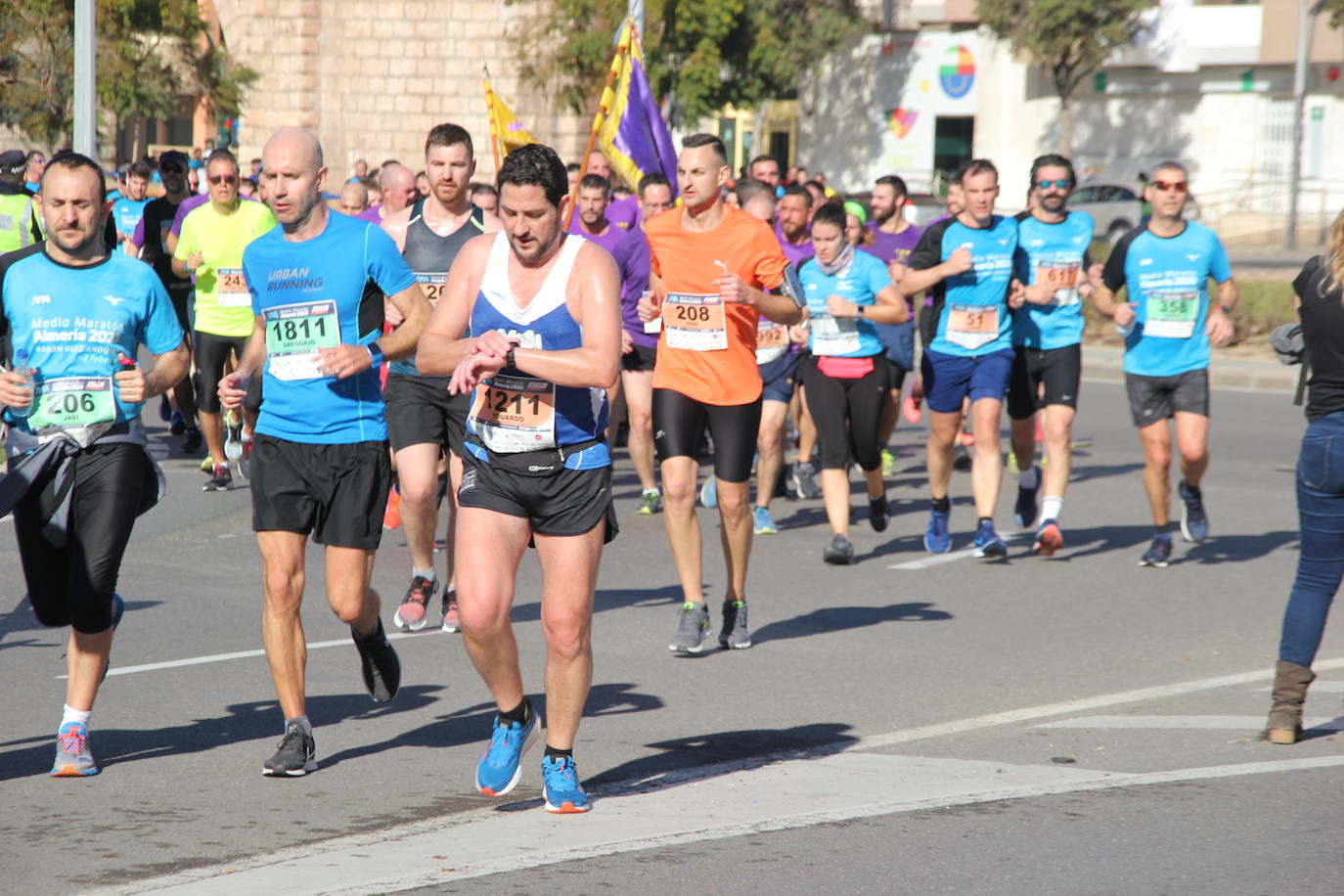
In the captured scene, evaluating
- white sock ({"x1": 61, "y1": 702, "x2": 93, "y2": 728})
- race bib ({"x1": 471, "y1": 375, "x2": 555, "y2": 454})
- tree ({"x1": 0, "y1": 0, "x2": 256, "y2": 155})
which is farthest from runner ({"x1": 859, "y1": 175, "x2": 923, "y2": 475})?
tree ({"x1": 0, "y1": 0, "x2": 256, "y2": 155})

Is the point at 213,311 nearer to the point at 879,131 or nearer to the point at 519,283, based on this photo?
the point at 519,283

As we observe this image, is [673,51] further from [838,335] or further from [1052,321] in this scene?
[838,335]

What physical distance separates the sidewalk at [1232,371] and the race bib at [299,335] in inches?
585

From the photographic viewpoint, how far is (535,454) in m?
5.35

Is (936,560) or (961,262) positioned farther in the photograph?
(936,560)

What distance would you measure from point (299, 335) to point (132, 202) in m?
12.2

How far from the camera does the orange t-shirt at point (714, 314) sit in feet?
26.1

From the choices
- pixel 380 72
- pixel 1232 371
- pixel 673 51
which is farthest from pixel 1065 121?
pixel 1232 371

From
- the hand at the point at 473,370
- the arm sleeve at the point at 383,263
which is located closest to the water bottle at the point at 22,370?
the arm sleeve at the point at 383,263

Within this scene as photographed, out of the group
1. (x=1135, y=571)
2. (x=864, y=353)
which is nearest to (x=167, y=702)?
(x=864, y=353)

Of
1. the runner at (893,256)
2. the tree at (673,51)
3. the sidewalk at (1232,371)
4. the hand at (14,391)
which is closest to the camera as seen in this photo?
the hand at (14,391)

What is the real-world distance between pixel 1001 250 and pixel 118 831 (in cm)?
669

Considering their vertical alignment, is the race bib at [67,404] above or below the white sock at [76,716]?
above

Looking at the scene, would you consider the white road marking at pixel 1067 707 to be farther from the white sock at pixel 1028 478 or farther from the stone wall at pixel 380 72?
the stone wall at pixel 380 72
